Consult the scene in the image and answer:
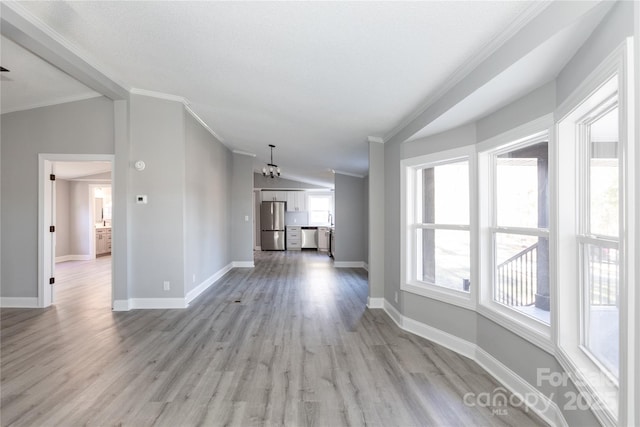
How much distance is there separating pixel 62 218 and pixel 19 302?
525cm

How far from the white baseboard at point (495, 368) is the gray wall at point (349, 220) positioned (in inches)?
158

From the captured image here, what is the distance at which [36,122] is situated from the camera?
14.3ft

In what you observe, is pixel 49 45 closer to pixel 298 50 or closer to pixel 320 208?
pixel 298 50

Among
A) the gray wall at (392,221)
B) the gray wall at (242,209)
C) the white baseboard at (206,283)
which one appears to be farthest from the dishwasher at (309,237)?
the gray wall at (392,221)

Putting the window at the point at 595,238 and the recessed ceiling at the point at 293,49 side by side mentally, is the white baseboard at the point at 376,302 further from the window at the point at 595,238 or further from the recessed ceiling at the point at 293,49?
the window at the point at 595,238

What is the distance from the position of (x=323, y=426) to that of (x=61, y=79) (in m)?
4.59

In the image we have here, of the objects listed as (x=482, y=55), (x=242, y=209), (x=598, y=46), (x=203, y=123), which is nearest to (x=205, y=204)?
(x=203, y=123)

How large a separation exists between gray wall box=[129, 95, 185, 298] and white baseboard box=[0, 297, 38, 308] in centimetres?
141

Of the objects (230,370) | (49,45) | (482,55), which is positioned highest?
(49,45)

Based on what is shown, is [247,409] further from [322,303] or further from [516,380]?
[322,303]

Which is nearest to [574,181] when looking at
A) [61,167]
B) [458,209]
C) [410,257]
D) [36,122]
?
[458,209]

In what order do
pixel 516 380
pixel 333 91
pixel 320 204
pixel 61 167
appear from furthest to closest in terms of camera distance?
pixel 320 204, pixel 61 167, pixel 333 91, pixel 516 380

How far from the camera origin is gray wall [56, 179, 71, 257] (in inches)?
330

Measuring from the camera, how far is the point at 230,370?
2.61 metres
